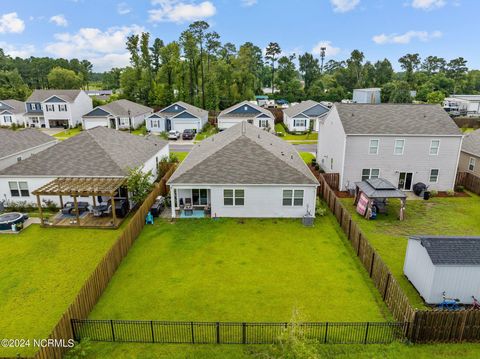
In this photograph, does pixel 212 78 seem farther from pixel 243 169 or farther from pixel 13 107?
pixel 243 169

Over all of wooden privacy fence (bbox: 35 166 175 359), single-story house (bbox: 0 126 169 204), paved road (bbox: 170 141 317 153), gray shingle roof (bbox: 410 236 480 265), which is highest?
single-story house (bbox: 0 126 169 204)

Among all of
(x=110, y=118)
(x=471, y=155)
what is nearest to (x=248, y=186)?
(x=471, y=155)

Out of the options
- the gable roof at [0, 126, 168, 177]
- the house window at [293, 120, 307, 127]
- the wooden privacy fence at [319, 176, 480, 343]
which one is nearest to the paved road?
the house window at [293, 120, 307, 127]

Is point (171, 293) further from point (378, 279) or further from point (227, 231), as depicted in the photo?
point (378, 279)

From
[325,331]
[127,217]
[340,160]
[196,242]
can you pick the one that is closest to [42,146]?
[127,217]

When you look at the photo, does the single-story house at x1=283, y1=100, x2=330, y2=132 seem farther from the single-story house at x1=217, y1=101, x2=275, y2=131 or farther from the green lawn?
the green lawn

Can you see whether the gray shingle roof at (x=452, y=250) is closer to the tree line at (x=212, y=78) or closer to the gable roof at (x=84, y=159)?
the gable roof at (x=84, y=159)

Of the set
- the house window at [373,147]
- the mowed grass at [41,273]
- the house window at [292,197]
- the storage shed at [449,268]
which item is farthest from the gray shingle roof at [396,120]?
the mowed grass at [41,273]
